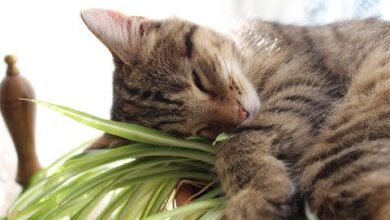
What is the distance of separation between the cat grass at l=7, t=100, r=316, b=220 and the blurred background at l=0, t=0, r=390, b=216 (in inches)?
35.8

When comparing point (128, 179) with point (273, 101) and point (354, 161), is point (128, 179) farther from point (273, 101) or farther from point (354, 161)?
point (354, 161)

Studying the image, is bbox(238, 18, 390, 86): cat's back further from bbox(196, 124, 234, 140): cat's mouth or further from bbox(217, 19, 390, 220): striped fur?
bbox(196, 124, 234, 140): cat's mouth

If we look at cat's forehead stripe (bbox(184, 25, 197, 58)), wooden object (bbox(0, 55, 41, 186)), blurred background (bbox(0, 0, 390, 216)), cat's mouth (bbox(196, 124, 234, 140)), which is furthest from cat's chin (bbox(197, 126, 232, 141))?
blurred background (bbox(0, 0, 390, 216))

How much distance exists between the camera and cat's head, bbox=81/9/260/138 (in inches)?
42.0

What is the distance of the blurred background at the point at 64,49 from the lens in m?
1.92

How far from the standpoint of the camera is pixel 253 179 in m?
0.91

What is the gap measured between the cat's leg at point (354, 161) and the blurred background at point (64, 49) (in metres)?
0.96

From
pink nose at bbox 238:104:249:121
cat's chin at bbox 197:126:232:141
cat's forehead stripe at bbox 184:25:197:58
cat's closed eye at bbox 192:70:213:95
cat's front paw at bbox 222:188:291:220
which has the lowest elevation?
cat's front paw at bbox 222:188:291:220

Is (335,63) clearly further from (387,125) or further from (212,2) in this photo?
(212,2)

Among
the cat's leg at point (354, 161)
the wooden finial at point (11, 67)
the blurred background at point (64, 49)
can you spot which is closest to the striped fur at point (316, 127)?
the cat's leg at point (354, 161)

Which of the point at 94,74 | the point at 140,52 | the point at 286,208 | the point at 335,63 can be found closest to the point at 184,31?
the point at 140,52

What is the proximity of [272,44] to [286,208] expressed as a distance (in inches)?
22.7

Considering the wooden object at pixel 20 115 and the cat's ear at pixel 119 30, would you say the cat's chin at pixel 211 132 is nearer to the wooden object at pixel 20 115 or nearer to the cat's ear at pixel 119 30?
the cat's ear at pixel 119 30

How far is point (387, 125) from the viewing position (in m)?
0.86
